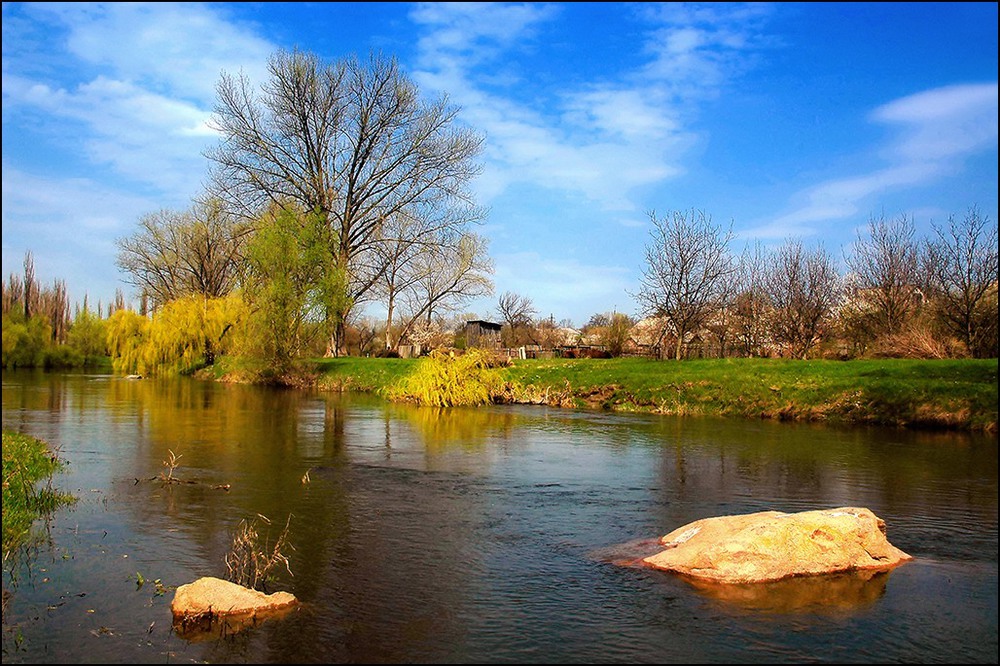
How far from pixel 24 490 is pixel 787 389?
21660mm

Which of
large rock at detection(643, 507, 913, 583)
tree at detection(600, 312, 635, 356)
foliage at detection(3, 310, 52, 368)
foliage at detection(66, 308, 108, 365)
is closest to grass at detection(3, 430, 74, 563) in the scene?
large rock at detection(643, 507, 913, 583)

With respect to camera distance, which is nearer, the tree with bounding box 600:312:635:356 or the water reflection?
the water reflection

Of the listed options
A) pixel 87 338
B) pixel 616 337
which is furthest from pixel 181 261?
pixel 616 337

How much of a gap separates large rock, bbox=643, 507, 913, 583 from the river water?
0.23 meters

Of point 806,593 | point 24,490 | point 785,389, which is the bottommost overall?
point 806,593

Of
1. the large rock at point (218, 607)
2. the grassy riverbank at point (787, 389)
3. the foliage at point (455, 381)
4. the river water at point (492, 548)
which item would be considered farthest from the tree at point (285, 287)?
the large rock at point (218, 607)

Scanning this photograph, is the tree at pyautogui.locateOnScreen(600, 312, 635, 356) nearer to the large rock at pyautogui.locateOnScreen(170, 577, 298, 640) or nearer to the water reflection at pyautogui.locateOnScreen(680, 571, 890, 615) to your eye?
the water reflection at pyautogui.locateOnScreen(680, 571, 890, 615)

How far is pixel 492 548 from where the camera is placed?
8.99 m

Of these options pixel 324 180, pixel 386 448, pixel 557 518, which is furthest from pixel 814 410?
pixel 324 180

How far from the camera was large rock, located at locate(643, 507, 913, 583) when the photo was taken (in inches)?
306

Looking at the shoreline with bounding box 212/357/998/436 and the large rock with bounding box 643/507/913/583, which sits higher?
the shoreline with bounding box 212/357/998/436

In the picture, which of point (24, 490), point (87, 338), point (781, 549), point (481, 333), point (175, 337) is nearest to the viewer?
point (781, 549)

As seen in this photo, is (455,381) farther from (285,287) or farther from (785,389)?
(285,287)

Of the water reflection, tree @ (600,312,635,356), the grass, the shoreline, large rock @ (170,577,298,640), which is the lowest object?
the water reflection
